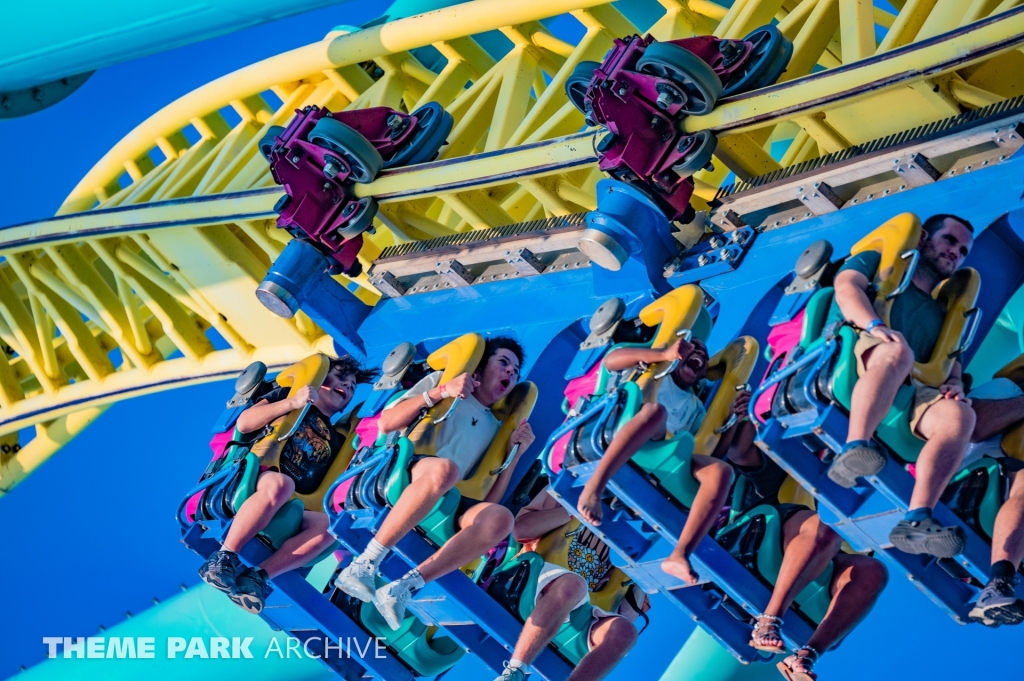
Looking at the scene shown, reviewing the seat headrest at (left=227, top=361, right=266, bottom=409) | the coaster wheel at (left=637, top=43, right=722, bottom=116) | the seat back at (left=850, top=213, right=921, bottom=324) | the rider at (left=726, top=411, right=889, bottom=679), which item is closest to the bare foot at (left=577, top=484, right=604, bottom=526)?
the rider at (left=726, top=411, right=889, bottom=679)

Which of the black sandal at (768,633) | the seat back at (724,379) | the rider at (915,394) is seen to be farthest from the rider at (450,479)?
the rider at (915,394)

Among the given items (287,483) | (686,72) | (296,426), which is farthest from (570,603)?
(686,72)

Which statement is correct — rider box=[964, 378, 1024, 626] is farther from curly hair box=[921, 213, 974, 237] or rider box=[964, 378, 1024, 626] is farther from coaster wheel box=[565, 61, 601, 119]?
coaster wheel box=[565, 61, 601, 119]

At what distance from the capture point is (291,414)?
7086 mm

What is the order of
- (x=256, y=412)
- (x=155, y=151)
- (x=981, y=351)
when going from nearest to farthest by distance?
(x=981, y=351) < (x=256, y=412) < (x=155, y=151)

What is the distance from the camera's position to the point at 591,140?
666 centimetres

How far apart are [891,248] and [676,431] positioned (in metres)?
0.96

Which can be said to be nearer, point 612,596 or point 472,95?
point 612,596

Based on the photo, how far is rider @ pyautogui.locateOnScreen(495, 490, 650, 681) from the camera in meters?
6.30

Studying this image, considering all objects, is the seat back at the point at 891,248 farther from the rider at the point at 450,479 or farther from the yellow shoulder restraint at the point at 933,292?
the rider at the point at 450,479

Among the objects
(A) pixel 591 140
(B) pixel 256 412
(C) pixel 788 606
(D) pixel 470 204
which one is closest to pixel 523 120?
(D) pixel 470 204

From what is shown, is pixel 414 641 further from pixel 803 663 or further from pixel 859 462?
pixel 859 462

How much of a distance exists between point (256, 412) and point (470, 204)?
4.23 ft

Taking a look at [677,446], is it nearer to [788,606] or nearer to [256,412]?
[788,606]
